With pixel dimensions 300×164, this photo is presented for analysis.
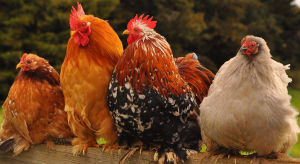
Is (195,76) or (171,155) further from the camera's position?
(195,76)

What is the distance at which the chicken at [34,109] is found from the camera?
2398 millimetres

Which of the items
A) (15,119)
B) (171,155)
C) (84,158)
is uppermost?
(15,119)

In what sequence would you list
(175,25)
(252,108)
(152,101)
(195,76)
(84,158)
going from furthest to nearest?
(175,25), (195,76), (84,158), (152,101), (252,108)

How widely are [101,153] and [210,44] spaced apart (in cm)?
1643

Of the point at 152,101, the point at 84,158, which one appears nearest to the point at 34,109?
the point at 84,158

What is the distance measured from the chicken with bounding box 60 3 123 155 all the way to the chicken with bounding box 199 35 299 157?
700mm

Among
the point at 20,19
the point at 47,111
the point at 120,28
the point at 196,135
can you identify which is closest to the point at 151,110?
the point at 196,135

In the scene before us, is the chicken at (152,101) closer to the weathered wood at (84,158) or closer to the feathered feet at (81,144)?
the weathered wood at (84,158)

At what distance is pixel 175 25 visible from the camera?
51.5ft

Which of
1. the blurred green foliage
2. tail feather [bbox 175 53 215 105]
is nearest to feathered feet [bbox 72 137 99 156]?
tail feather [bbox 175 53 215 105]

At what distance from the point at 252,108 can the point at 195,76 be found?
826mm

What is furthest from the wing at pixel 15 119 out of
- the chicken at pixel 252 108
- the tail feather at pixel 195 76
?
the chicken at pixel 252 108

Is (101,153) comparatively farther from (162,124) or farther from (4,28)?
(4,28)

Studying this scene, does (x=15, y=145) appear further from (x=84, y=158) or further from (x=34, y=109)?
(x=84, y=158)
